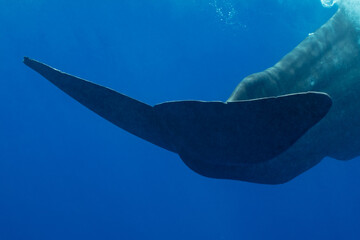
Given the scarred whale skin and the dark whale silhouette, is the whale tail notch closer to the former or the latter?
the dark whale silhouette

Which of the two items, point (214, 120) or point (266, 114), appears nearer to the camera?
point (266, 114)

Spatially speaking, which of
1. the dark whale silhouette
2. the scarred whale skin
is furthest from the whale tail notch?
the scarred whale skin

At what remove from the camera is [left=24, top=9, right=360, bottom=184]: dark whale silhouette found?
94.3 inches

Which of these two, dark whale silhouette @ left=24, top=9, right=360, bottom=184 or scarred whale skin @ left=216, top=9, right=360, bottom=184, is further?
scarred whale skin @ left=216, top=9, right=360, bottom=184

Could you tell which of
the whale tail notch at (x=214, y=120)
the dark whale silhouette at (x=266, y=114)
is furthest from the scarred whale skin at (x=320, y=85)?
the whale tail notch at (x=214, y=120)

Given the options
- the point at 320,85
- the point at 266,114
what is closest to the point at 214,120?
the point at 266,114

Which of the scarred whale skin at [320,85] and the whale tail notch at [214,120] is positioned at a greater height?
the scarred whale skin at [320,85]

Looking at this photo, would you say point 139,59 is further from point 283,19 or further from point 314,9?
point 314,9

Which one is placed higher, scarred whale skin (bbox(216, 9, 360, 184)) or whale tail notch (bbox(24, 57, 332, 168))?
scarred whale skin (bbox(216, 9, 360, 184))

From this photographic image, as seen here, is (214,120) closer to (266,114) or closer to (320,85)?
(266,114)

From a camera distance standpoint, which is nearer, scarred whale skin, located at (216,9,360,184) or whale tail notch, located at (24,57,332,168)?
whale tail notch, located at (24,57,332,168)

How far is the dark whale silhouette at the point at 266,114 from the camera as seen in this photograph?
7.86ft

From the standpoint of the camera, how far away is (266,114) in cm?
238

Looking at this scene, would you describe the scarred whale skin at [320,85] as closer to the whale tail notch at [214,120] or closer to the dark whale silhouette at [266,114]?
the dark whale silhouette at [266,114]
